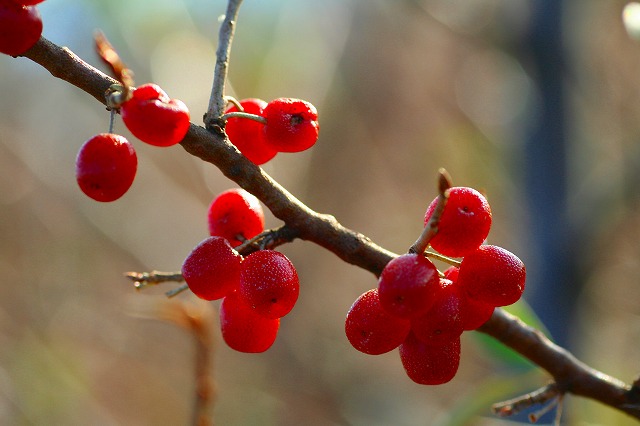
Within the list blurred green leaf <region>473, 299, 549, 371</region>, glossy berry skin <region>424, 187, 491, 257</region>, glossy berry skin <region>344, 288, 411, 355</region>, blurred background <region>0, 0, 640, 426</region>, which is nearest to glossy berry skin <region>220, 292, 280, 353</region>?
glossy berry skin <region>344, 288, 411, 355</region>

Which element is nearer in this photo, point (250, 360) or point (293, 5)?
point (293, 5)

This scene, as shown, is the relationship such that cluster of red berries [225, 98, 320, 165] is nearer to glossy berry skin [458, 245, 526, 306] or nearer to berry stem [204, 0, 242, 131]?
berry stem [204, 0, 242, 131]

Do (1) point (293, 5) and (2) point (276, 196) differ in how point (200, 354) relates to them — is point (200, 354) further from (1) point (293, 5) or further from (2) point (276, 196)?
(1) point (293, 5)

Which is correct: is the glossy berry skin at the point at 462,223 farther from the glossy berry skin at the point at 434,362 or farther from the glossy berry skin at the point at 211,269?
the glossy berry skin at the point at 211,269

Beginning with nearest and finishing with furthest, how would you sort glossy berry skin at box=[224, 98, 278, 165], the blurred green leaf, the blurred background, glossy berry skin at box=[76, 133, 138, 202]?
glossy berry skin at box=[76, 133, 138, 202] → glossy berry skin at box=[224, 98, 278, 165] → the blurred green leaf → the blurred background

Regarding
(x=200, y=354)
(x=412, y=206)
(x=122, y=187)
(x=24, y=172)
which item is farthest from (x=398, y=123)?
(x=122, y=187)

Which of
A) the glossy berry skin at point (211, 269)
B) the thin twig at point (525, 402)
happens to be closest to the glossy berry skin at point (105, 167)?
the glossy berry skin at point (211, 269)
